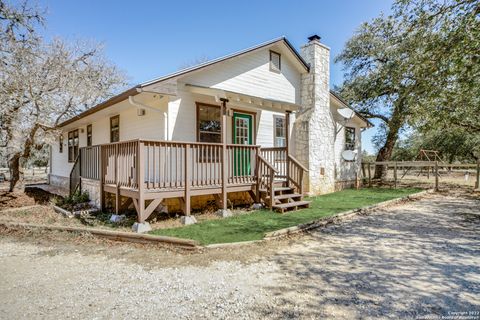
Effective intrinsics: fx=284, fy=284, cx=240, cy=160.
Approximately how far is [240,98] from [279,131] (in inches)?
137

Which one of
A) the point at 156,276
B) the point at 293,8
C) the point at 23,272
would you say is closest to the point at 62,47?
the point at 293,8

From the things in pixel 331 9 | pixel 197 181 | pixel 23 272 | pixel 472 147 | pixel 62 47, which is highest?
pixel 331 9

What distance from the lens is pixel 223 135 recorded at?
758cm

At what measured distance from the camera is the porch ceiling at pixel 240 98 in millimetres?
7615

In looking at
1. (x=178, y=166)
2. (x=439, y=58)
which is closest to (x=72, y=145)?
(x=178, y=166)

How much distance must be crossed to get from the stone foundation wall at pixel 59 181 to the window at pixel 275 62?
1080cm

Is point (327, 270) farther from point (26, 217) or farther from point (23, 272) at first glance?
point (26, 217)

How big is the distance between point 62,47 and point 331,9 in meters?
12.1

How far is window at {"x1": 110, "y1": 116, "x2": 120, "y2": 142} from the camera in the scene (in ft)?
35.6

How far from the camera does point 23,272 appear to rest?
14.1 feet

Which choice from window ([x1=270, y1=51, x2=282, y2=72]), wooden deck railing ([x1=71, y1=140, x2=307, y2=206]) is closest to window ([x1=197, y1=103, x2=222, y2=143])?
wooden deck railing ([x1=71, y1=140, x2=307, y2=206])

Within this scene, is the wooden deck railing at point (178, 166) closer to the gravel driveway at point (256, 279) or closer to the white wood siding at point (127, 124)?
the white wood siding at point (127, 124)

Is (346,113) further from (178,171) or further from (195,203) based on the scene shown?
(178,171)

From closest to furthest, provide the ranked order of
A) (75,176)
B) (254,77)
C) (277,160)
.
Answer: (277,160)
(254,77)
(75,176)
